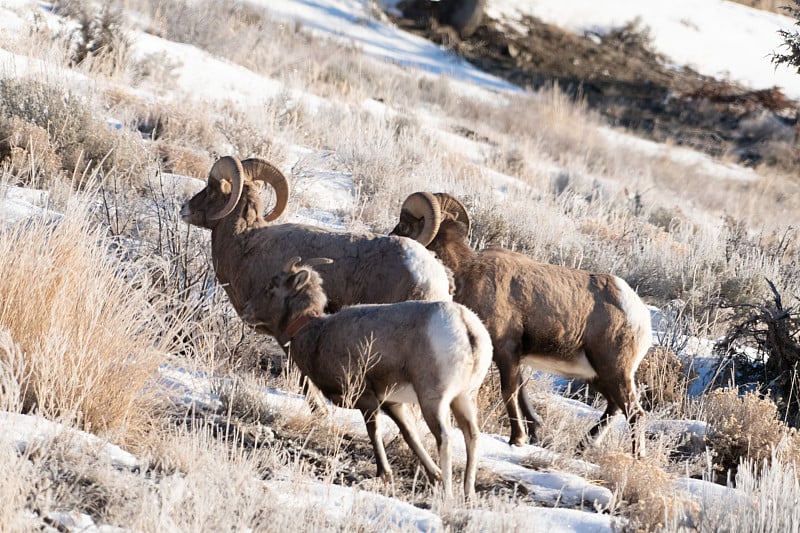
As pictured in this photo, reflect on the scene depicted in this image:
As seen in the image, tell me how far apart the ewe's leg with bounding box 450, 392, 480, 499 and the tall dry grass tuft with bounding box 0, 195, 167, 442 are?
66.7 inches

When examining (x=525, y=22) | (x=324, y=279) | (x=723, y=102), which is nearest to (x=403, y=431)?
(x=324, y=279)

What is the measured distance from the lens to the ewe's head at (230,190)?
25.9 feet

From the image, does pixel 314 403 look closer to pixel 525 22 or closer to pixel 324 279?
pixel 324 279

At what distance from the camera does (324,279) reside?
7176 millimetres

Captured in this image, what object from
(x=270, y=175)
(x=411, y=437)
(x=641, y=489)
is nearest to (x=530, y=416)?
(x=641, y=489)

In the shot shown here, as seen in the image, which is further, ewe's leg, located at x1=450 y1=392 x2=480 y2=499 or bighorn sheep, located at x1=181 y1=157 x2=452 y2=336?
bighorn sheep, located at x1=181 y1=157 x2=452 y2=336

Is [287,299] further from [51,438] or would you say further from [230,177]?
[51,438]

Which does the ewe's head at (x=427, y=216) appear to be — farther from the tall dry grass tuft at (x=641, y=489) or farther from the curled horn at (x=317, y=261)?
the tall dry grass tuft at (x=641, y=489)

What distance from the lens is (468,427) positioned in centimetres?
A: 575

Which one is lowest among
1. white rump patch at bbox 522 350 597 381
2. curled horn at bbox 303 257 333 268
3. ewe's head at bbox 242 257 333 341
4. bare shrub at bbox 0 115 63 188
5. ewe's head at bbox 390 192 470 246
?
bare shrub at bbox 0 115 63 188

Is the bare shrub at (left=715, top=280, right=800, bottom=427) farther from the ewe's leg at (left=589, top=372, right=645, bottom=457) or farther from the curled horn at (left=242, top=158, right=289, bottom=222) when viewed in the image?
the curled horn at (left=242, top=158, right=289, bottom=222)

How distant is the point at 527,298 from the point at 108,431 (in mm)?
3226

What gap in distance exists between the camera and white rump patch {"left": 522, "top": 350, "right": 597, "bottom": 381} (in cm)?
743

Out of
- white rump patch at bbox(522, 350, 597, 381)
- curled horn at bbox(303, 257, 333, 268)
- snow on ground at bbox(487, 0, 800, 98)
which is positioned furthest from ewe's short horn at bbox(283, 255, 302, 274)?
snow on ground at bbox(487, 0, 800, 98)
